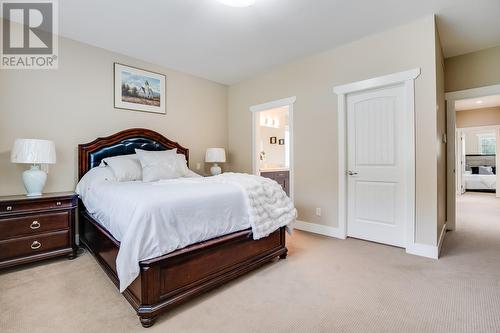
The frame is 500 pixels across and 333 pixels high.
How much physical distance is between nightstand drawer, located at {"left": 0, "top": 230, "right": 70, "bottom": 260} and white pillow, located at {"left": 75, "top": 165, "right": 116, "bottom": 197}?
509 millimetres

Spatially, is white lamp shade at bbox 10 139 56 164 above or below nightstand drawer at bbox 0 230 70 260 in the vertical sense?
above

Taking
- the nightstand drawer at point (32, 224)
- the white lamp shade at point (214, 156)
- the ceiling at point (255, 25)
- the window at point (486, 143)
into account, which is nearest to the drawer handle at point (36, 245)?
the nightstand drawer at point (32, 224)

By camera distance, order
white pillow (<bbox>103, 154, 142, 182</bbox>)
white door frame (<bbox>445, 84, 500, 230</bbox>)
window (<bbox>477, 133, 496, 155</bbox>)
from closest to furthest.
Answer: white pillow (<bbox>103, 154, 142, 182</bbox>) < white door frame (<bbox>445, 84, 500, 230</bbox>) < window (<bbox>477, 133, 496, 155</bbox>)

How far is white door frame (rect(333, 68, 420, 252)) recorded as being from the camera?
2.91 metres

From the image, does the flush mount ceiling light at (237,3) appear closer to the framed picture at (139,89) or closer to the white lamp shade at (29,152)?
the framed picture at (139,89)

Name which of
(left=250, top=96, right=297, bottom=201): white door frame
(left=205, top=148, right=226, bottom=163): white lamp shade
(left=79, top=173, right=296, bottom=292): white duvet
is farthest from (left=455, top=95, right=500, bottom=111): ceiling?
(left=79, top=173, right=296, bottom=292): white duvet

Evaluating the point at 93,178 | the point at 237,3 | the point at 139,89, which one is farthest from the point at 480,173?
the point at 93,178

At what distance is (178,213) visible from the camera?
1.87 m

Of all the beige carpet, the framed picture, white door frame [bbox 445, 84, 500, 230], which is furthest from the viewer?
white door frame [bbox 445, 84, 500, 230]

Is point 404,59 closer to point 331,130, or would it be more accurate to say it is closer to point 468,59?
point 331,130

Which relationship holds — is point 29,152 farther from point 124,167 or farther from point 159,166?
point 159,166

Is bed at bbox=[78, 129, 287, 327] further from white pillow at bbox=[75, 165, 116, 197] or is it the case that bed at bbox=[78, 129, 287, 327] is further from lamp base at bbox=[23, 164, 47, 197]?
lamp base at bbox=[23, 164, 47, 197]

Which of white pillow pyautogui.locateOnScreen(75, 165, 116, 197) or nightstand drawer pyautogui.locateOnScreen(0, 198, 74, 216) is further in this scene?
white pillow pyautogui.locateOnScreen(75, 165, 116, 197)

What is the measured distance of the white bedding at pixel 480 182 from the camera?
8031 mm
